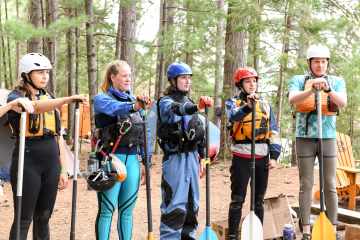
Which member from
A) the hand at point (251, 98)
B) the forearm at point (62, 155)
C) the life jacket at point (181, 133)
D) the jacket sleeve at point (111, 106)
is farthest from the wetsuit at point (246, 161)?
the forearm at point (62, 155)

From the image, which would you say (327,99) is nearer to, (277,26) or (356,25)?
(277,26)

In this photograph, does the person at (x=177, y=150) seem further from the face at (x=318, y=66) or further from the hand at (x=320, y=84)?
the face at (x=318, y=66)

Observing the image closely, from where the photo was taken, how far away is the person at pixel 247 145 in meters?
4.70

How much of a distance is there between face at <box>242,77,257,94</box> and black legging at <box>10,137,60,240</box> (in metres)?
1.95

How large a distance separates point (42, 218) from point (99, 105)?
1.07 meters

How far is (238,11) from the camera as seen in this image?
9.66 meters

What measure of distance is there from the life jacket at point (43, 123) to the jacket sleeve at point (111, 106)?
1.26 ft

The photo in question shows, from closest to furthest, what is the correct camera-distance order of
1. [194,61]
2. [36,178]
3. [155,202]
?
[36,178], [155,202], [194,61]

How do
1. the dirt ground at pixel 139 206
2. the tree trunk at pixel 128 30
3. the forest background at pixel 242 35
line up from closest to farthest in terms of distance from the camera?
the dirt ground at pixel 139 206 → the forest background at pixel 242 35 → the tree trunk at pixel 128 30

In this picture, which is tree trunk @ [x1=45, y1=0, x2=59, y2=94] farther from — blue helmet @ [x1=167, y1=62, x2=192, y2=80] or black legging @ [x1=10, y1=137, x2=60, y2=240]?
black legging @ [x1=10, y1=137, x2=60, y2=240]

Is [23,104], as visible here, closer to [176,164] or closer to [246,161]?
[176,164]

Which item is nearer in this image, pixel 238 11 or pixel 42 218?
pixel 42 218

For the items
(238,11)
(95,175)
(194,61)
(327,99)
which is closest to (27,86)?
(95,175)

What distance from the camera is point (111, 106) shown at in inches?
161
